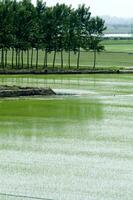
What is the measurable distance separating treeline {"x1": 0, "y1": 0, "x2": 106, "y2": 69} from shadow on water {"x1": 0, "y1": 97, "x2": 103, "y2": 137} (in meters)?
31.7

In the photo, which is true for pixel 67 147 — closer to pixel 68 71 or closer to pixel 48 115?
pixel 48 115

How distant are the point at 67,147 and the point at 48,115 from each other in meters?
8.92

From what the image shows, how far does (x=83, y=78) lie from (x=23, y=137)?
113 feet

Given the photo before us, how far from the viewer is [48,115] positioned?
31.5 metres

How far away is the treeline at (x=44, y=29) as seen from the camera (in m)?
72.6

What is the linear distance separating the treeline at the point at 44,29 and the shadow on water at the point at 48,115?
3174cm

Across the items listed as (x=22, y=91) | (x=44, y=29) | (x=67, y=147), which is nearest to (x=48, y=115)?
(x=67, y=147)

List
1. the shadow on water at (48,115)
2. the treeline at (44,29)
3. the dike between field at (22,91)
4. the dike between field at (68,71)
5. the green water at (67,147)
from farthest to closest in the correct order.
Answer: the treeline at (44,29)
the dike between field at (68,71)
the dike between field at (22,91)
the shadow on water at (48,115)
the green water at (67,147)

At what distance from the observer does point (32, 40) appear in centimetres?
7550

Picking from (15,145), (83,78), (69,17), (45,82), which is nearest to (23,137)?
(15,145)

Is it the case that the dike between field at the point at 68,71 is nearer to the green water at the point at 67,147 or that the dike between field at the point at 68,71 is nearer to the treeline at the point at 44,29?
the treeline at the point at 44,29

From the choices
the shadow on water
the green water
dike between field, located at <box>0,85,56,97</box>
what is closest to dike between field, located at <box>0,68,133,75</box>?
dike between field, located at <box>0,85,56,97</box>

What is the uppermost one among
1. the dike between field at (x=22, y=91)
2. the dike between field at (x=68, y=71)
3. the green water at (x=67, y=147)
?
the green water at (x=67, y=147)

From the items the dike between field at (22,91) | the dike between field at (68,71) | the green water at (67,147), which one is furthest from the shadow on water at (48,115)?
the dike between field at (68,71)
